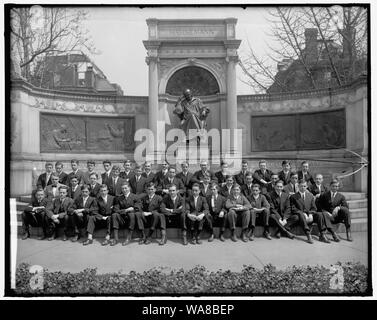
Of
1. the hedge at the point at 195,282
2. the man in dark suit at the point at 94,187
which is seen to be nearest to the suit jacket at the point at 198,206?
the hedge at the point at 195,282

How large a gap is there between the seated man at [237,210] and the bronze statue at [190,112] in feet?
13.5

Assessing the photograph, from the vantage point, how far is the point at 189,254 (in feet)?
21.5

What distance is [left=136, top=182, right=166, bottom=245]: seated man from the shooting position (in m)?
7.01

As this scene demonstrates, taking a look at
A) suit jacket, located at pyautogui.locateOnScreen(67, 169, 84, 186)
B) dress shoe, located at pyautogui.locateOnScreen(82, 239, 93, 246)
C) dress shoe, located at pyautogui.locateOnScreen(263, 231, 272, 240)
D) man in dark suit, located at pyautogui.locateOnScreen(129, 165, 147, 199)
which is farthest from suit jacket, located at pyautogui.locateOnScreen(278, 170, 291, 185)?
suit jacket, located at pyautogui.locateOnScreen(67, 169, 84, 186)

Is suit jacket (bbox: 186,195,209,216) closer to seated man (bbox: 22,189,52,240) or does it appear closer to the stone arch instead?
seated man (bbox: 22,189,52,240)

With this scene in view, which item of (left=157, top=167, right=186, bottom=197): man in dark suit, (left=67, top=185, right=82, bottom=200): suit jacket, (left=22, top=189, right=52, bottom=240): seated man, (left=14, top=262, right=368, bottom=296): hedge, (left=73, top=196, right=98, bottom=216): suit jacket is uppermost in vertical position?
(left=157, top=167, right=186, bottom=197): man in dark suit

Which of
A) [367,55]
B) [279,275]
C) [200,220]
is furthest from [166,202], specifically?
[367,55]

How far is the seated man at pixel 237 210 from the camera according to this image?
23.0 ft

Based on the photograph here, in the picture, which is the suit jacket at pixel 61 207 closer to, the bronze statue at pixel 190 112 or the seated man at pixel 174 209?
the seated man at pixel 174 209

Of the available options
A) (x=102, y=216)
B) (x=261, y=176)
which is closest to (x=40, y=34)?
(x=102, y=216)

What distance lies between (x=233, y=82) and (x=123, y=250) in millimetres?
7381

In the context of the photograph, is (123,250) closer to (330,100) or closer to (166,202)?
(166,202)

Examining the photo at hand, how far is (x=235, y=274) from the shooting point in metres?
6.27

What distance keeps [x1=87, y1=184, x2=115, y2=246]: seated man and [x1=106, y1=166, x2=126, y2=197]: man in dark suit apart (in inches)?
24.1
